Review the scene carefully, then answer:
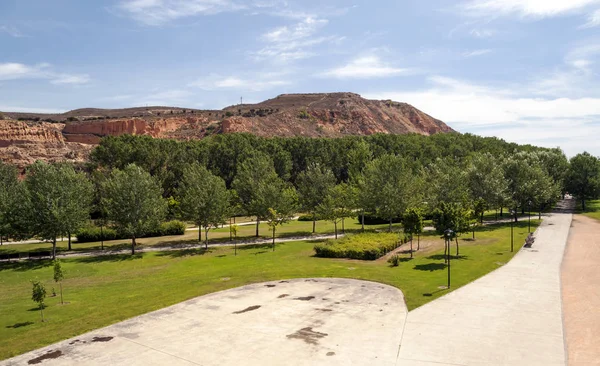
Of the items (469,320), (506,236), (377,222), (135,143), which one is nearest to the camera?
(469,320)

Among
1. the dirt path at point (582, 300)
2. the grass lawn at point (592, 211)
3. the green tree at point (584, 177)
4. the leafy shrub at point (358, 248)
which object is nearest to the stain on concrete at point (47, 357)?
the dirt path at point (582, 300)

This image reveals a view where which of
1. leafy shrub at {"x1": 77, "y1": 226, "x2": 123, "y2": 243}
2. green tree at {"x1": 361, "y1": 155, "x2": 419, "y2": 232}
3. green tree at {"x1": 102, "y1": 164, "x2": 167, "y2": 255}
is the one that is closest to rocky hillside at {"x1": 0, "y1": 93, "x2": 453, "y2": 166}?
leafy shrub at {"x1": 77, "y1": 226, "x2": 123, "y2": 243}

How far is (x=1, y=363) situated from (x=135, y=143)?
6908 cm

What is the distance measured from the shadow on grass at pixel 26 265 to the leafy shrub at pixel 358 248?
28.8 m

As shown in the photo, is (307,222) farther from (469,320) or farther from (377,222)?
(469,320)

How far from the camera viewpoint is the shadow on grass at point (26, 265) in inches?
1575

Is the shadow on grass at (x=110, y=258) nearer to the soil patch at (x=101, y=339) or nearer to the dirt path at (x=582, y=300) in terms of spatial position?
the soil patch at (x=101, y=339)

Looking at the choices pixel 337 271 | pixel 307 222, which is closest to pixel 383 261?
pixel 337 271

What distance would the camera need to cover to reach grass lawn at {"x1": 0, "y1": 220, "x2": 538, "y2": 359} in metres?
24.0

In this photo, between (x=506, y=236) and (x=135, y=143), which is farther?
(x=135, y=143)

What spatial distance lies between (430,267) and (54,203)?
39.7 meters

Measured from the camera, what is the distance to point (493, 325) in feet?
70.5

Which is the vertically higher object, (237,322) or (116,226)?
(116,226)

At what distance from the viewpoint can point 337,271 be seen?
3466 centimetres
